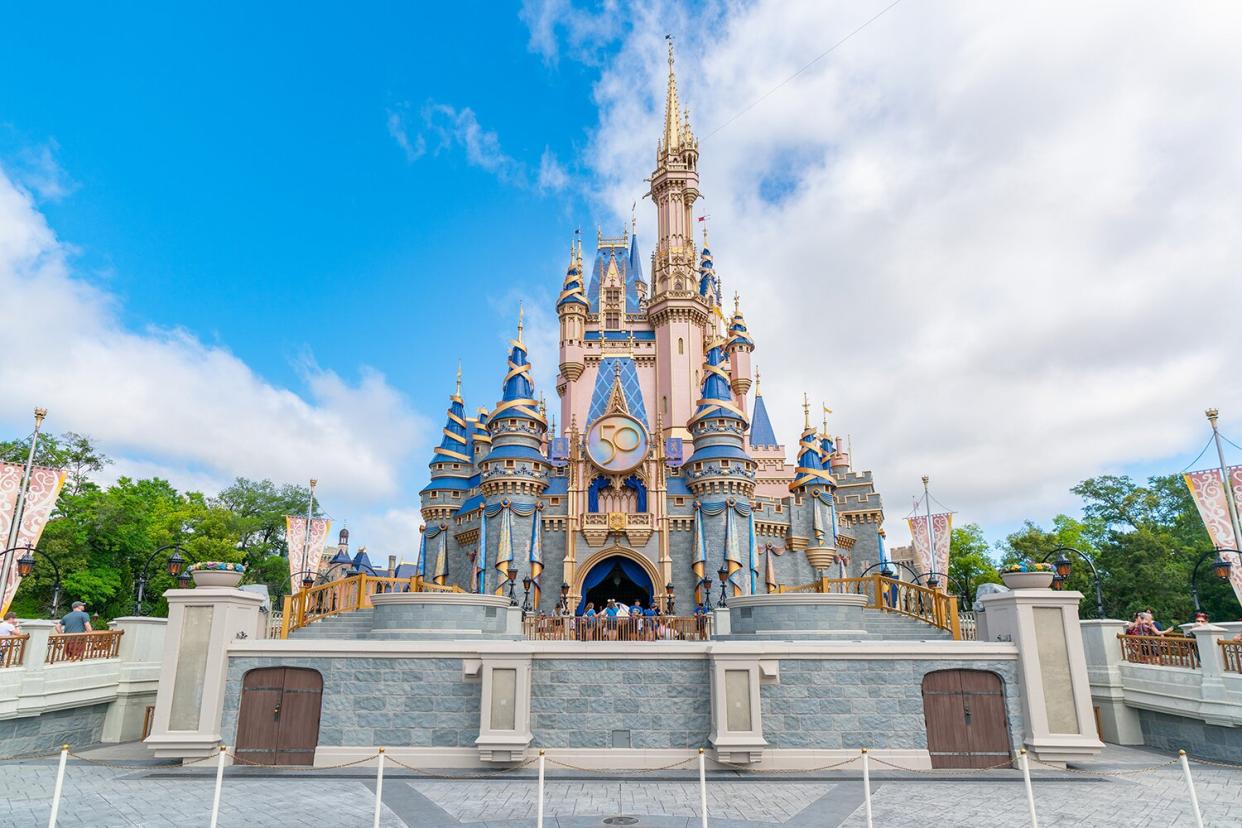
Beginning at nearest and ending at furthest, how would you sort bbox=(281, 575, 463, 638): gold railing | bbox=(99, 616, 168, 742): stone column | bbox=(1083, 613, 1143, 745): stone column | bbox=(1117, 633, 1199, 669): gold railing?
bbox=(1117, 633, 1199, 669): gold railing → bbox=(1083, 613, 1143, 745): stone column → bbox=(99, 616, 168, 742): stone column → bbox=(281, 575, 463, 638): gold railing

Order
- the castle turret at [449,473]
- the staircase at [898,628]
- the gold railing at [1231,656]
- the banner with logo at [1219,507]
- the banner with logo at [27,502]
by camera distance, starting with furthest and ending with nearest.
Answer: the castle turret at [449,473] < the banner with logo at [27,502] < the banner with logo at [1219,507] < the staircase at [898,628] < the gold railing at [1231,656]

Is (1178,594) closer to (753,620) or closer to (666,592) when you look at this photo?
(666,592)

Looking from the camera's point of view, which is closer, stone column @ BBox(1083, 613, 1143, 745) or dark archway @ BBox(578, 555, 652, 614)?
stone column @ BBox(1083, 613, 1143, 745)

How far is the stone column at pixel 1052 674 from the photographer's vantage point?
13.3 meters

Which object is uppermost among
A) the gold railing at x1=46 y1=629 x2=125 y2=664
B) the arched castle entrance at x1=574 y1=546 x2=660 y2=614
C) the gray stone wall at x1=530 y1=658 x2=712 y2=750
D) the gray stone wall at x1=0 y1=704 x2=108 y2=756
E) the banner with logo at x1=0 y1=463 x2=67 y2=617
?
the banner with logo at x1=0 y1=463 x2=67 y2=617

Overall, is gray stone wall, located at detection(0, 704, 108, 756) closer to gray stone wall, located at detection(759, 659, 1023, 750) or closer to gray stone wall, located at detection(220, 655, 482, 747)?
gray stone wall, located at detection(220, 655, 482, 747)

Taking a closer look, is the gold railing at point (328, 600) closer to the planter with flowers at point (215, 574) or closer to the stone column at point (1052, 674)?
the planter with flowers at point (215, 574)

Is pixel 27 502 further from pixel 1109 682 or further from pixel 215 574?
pixel 1109 682

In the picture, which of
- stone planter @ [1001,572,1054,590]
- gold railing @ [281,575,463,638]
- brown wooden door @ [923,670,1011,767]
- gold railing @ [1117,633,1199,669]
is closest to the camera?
brown wooden door @ [923,670,1011,767]

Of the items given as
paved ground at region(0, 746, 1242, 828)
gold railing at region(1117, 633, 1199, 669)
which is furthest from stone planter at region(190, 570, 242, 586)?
gold railing at region(1117, 633, 1199, 669)

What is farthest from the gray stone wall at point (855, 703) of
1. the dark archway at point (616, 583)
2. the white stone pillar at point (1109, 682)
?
the dark archway at point (616, 583)

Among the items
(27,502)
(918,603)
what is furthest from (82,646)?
(918,603)

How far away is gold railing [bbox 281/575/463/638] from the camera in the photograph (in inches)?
843

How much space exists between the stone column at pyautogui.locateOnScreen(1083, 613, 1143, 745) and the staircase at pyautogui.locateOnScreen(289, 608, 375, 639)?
2020 centimetres
